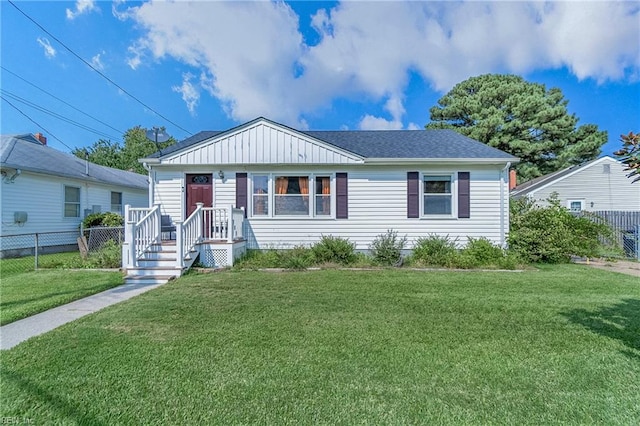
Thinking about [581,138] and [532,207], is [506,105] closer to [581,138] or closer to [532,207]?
[581,138]

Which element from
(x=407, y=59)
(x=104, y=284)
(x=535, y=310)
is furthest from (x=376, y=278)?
(x=407, y=59)

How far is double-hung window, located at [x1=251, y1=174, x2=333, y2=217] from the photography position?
9492 mm

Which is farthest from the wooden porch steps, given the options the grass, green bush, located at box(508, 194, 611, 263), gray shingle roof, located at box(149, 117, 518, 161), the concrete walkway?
green bush, located at box(508, 194, 611, 263)

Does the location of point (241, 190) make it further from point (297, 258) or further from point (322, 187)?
point (297, 258)

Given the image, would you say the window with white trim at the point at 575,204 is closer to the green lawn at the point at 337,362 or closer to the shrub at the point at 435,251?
the shrub at the point at 435,251

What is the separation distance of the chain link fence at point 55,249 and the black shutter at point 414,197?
28.5ft

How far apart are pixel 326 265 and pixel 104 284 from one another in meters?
5.22

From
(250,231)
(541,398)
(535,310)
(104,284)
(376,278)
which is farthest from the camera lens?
(250,231)

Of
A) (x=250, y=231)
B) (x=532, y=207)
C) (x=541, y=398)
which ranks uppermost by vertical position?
(x=532, y=207)

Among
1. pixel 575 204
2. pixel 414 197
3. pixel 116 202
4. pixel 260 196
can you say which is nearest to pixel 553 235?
pixel 414 197

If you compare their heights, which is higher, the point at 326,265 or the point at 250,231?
the point at 250,231

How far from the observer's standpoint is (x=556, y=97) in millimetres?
23141

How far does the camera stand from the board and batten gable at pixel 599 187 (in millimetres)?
16312

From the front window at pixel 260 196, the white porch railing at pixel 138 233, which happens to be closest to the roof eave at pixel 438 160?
the front window at pixel 260 196
